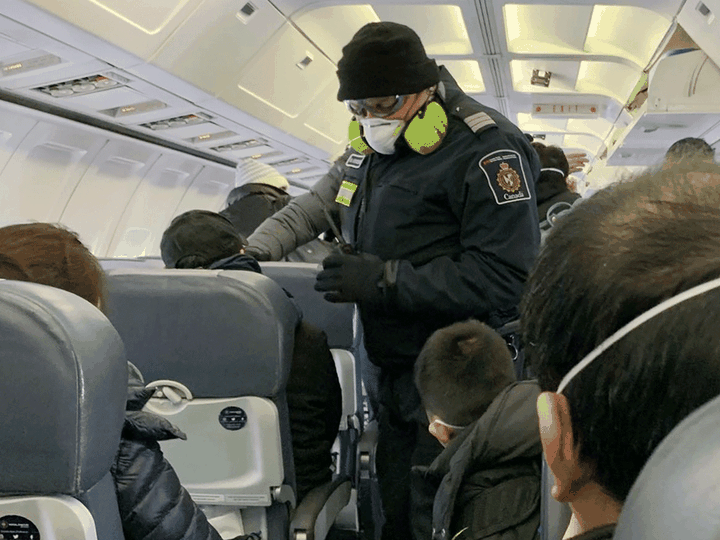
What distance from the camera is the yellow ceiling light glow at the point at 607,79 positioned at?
815 centimetres

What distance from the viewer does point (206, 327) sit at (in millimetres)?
2387

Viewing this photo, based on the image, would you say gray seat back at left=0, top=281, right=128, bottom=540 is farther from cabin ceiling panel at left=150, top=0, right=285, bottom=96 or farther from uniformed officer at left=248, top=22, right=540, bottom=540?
cabin ceiling panel at left=150, top=0, right=285, bottom=96

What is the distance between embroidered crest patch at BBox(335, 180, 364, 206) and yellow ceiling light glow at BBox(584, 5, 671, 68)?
4.34 metres

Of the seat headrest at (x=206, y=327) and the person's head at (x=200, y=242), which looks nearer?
the seat headrest at (x=206, y=327)

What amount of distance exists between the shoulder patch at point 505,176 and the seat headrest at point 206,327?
711 millimetres

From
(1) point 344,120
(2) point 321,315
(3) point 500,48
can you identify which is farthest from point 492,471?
(1) point 344,120

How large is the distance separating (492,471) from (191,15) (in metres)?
3.74

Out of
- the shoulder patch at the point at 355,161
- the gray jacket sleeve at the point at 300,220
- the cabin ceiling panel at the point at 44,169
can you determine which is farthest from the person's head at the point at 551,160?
the cabin ceiling panel at the point at 44,169

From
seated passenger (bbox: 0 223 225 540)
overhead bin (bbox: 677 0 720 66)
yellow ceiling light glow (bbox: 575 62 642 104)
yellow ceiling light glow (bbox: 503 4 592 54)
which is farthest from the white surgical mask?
yellow ceiling light glow (bbox: 575 62 642 104)

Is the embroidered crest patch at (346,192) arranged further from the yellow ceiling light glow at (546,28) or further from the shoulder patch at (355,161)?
the yellow ceiling light glow at (546,28)

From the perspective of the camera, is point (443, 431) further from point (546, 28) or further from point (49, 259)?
point (546, 28)

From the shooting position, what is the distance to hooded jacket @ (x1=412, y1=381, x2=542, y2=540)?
1887 millimetres

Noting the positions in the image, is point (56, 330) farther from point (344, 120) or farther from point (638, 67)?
point (344, 120)

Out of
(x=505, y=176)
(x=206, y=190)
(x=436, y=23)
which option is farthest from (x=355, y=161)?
(x=206, y=190)
